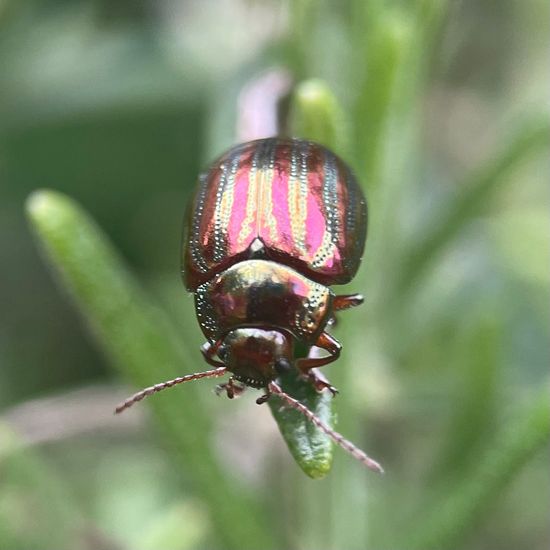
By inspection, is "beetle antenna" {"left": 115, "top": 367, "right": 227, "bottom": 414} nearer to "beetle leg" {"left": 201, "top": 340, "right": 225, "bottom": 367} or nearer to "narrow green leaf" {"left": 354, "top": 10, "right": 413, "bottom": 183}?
"beetle leg" {"left": 201, "top": 340, "right": 225, "bottom": 367}

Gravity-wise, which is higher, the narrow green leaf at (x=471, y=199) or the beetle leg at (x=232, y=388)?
the narrow green leaf at (x=471, y=199)

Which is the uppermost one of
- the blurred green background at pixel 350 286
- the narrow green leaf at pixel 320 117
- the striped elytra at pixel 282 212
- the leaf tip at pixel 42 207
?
the narrow green leaf at pixel 320 117

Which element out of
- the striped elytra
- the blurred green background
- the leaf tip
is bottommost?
the blurred green background

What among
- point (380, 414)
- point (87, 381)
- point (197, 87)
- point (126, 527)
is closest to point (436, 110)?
point (197, 87)

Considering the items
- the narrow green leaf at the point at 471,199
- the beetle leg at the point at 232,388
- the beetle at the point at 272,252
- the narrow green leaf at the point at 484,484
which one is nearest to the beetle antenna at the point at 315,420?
the beetle at the point at 272,252

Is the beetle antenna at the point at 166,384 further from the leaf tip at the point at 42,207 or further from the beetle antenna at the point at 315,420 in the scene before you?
the leaf tip at the point at 42,207

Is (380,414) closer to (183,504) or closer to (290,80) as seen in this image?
(183,504)

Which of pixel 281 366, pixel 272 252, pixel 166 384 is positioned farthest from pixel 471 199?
pixel 166 384

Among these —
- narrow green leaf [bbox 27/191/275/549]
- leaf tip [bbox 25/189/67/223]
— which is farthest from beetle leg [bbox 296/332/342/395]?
leaf tip [bbox 25/189/67/223]
